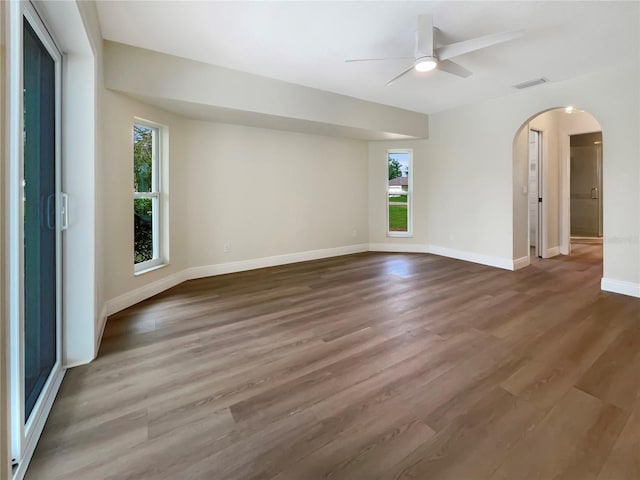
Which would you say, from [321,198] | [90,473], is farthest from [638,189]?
[90,473]

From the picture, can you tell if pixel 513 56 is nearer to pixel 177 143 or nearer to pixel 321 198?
pixel 321 198

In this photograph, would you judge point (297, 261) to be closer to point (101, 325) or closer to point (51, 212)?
point (101, 325)

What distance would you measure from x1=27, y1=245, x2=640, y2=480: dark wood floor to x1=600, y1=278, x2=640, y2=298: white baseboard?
32 cm

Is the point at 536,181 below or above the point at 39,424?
above

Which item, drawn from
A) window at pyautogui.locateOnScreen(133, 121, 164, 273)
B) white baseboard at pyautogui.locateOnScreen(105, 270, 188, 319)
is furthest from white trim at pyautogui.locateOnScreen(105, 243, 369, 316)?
window at pyautogui.locateOnScreen(133, 121, 164, 273)

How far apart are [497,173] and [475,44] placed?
2.80 meters

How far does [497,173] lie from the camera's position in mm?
4844

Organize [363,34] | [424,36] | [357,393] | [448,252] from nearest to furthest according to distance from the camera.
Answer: [357,393] → [424,36] → [363,34] → [448,252]

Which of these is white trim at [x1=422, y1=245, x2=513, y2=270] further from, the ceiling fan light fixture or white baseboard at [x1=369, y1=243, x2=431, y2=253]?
the ceiling fan light fixture

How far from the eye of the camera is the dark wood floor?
4.26ft

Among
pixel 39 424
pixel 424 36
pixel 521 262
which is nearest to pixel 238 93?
pixel 424 36

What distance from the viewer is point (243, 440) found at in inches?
56.3

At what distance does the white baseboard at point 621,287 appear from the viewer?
3499mm

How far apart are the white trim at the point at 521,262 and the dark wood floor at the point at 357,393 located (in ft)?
4.71
